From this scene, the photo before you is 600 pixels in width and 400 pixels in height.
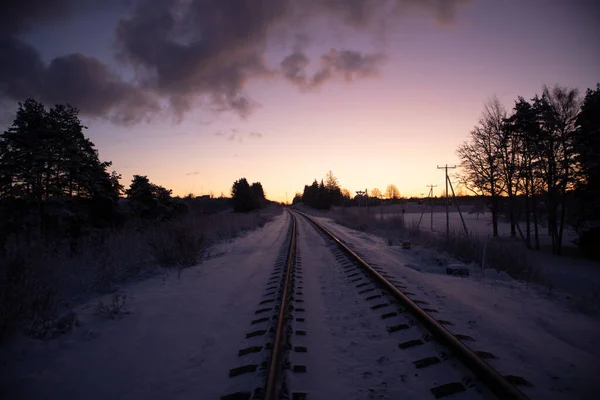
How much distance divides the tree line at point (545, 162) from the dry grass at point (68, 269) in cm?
2393

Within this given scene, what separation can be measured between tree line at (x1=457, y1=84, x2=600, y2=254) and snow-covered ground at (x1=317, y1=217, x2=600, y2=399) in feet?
59.0

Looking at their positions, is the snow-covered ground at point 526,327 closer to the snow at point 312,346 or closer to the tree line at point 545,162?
the snow at point 312,346

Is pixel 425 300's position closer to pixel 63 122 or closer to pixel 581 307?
pixel 581 307

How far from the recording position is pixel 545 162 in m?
22.2

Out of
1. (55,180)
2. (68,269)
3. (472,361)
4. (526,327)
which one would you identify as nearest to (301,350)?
(472,361)

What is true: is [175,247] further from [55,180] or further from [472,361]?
[55,180]

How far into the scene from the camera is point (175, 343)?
407 centimetres

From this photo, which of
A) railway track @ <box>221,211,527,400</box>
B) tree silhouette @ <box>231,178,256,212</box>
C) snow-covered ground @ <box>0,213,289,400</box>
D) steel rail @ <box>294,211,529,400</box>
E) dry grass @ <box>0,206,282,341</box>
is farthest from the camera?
tree silhouette @ <box>231,178,256,212</box>

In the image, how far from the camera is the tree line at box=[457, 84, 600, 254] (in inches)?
739

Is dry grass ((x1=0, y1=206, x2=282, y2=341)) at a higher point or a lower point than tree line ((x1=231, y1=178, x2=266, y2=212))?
lower

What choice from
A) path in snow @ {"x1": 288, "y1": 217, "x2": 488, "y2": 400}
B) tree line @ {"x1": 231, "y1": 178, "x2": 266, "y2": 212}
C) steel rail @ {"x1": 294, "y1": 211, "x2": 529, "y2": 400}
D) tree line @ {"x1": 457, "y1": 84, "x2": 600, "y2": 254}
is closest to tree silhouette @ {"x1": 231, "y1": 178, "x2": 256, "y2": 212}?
tree line @ {"x1": 231, "y1": 178, "x2": 266, "y2": 212}

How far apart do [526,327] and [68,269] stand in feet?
29.4

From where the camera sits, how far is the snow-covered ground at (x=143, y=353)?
299 cm

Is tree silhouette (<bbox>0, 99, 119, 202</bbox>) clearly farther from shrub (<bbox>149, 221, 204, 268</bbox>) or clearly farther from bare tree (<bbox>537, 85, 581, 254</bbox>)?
bare tree (<bbox>537, 85, 581, 254</bbox>)
